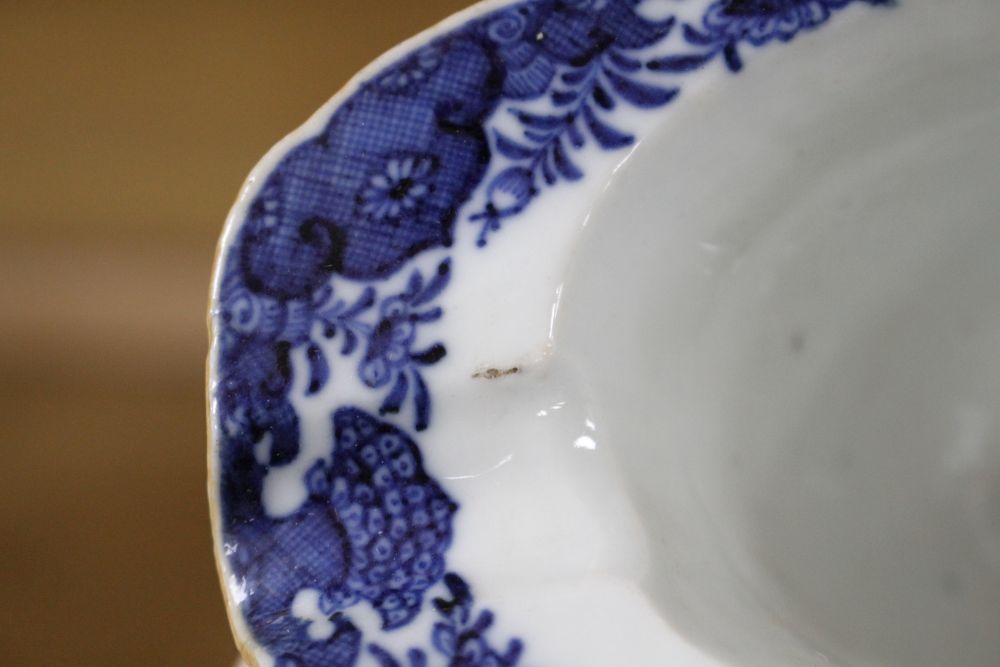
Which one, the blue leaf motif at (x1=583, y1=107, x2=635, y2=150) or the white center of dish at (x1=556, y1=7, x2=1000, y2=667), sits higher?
the blue leaf motif at (x1=583, y1=107, x2=635, y2=150)

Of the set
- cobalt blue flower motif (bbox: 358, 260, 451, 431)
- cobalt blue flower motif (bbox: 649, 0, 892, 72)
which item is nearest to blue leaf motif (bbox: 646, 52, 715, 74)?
cobalt blue flower motif (bbox: 649, 0, 892, 72)

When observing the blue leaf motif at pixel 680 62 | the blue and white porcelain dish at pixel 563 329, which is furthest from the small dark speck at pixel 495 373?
the blue leaf motif at pixel 680 62

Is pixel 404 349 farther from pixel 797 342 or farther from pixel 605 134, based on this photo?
pixel 797 342

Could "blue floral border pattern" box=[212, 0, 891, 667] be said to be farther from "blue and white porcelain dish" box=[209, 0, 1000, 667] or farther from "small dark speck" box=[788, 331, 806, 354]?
"small dark speck" box=[788, 331, 806, 354]

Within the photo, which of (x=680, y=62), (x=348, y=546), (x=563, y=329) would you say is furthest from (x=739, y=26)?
(x=348, y=546)

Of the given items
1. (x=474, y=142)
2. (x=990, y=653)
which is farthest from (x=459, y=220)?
(x=990, y=653)

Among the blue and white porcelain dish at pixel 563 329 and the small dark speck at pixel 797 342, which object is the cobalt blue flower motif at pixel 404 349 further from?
the small dark speck at pixel 797 342

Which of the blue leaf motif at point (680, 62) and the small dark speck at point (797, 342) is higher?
the blue leaf motif at point (680, 62)
